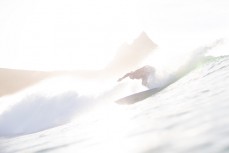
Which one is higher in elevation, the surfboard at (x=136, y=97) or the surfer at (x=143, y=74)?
the surfer at (x=143, y=74)

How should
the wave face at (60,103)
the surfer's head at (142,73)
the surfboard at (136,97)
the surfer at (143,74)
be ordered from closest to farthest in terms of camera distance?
the surfboard at (136,97) < the wave face at (60,103) < the surfer at (143,74) < the surfer's head at (142,73)

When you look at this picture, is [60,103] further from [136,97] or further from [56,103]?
[136,97]

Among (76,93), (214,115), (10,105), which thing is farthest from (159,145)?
(10,105)

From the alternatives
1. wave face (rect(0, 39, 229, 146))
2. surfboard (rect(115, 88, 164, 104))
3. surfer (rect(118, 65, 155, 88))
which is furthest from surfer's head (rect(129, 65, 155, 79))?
surfboard (rect(115, 88, 164, 104))

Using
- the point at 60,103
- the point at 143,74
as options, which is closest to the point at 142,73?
the point at 143,74

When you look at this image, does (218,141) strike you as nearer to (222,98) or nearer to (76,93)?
(222,98)

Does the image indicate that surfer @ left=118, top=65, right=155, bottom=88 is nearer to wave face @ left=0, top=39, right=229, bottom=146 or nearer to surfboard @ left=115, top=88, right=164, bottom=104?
wave face @ left=0, top=39, right=229, bottom=146

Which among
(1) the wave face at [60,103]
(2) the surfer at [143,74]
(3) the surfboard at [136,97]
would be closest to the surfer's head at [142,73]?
(2) the surfer at [143,74]

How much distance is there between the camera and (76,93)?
21.1 meters

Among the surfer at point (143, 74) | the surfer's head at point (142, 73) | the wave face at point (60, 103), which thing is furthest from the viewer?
the surfer's head at point (142, 73)

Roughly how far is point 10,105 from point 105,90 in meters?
6.58

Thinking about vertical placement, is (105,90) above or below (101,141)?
above

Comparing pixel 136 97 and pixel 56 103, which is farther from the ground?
pixel 56 103

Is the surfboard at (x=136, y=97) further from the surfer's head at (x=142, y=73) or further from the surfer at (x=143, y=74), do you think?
the surfer's head at (x=142, y=73)
